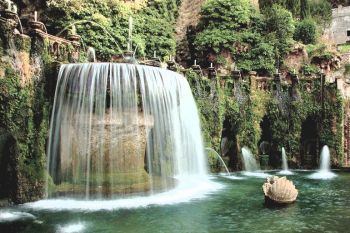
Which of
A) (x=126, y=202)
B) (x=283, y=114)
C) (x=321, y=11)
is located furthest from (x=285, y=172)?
(x=321, y=11)

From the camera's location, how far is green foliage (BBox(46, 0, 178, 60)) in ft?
83.1

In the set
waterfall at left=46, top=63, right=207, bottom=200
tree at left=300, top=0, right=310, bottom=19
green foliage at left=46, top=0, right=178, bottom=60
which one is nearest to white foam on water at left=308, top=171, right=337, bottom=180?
waterfall at left=46, top=63, right=207, bottom=200

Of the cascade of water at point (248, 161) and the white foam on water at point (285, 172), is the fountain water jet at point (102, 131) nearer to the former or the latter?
the cascade of water at point (248, 161)

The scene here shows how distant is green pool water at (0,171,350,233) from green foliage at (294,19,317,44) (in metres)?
25.8

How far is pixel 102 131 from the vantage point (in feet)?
43.8

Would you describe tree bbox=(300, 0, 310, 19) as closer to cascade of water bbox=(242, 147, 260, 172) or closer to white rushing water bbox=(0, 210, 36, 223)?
cascade of water bbox=(242, 147, 260, 172)

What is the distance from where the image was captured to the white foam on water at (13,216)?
10.5 meters

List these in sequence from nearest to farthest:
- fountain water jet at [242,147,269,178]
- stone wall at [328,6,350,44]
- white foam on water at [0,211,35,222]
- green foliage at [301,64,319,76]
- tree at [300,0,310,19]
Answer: white foam on water at [0,211,35,222] < fountain water jet at [242,147,269,178] < green foliage at [301,64,319,76] < tree at [300,0,310,19] < stone wall at [328,6,350,44]

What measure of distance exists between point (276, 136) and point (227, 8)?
1312 cm

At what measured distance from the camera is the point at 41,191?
13.2m

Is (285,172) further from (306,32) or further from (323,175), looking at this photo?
(306,32)

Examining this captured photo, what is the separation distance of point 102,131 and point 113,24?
1567 cm

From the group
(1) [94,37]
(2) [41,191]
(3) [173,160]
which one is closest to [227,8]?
(1) [94,37]

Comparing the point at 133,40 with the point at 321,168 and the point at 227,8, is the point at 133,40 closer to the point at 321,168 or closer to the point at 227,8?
the point at 227,8
